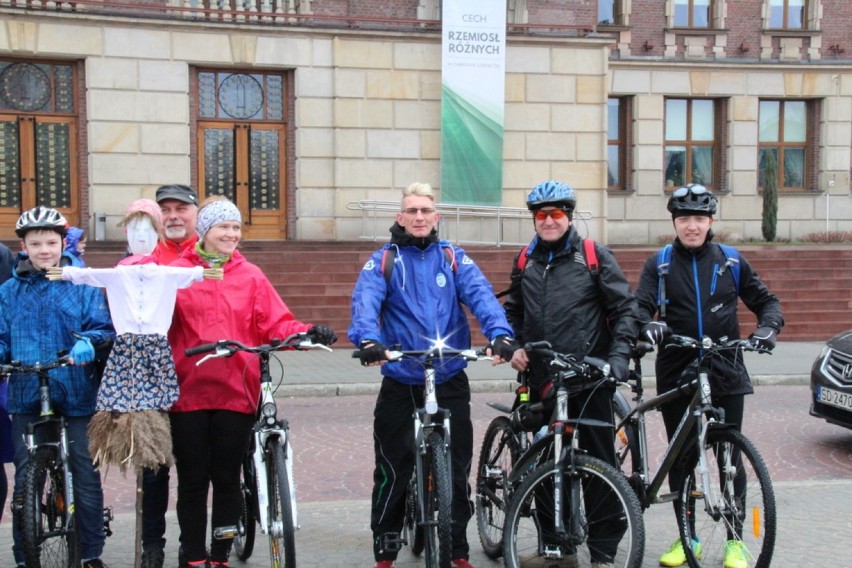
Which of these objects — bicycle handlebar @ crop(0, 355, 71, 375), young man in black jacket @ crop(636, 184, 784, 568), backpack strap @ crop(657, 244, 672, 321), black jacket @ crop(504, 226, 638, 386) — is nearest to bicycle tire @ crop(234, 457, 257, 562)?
bicycle handlebar @ crop(0, 355, 71, 375)

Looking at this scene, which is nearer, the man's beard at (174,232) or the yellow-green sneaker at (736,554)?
the yellow-green sneaker at (736,554)

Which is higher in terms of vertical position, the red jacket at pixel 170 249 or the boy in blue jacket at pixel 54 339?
the red jacket at pixel 170 249

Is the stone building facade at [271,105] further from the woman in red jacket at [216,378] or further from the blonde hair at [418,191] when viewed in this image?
the blonde hair at [418,191]

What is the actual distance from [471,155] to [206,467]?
57.6 ft

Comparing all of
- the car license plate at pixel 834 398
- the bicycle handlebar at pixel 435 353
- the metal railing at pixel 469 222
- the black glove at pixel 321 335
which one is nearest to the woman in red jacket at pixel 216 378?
the black glove at pixel 321 335

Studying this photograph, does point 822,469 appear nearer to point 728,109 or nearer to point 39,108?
point 39,108

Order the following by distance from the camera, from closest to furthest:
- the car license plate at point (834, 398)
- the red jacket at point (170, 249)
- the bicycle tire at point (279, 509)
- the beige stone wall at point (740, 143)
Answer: the bicycle tire at point (279, 509)
the red jacket at point (170, 249)
the car license plate at point (834, 398)
the beige stone wall at point (740, 143)

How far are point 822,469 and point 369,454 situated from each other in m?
3.75

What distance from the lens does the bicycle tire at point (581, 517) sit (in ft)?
15.0

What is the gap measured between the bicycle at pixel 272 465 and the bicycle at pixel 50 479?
2.38 ft

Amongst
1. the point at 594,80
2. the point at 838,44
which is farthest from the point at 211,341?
the point at 838,44

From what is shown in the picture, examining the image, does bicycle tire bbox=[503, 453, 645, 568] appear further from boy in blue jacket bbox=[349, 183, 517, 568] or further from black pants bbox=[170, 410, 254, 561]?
black pants bbox=[170, 410, 254, 561]

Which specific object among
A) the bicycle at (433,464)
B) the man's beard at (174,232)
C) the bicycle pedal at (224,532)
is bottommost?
the bicycle pedal at (224,532)

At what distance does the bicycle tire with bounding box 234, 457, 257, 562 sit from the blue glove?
0.98 meters
